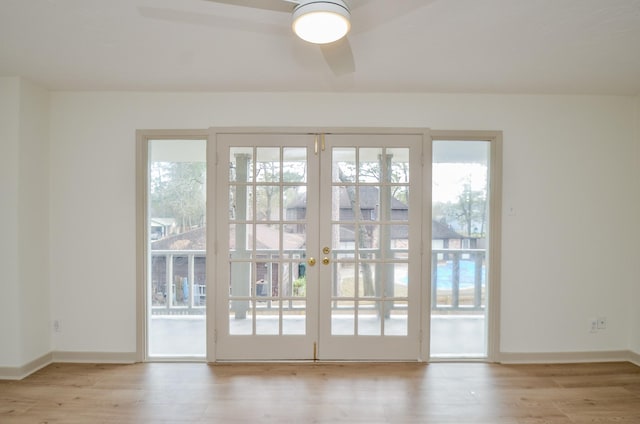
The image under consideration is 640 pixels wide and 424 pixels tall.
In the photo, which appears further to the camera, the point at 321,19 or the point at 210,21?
the point at 210,21

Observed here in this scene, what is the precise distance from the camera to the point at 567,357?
323 centimetres

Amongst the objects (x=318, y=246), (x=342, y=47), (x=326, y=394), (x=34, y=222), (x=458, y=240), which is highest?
(x=342, y=47)

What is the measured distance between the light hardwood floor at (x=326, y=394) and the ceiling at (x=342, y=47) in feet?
7.48

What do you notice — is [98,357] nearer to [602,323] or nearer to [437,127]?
[437,127]

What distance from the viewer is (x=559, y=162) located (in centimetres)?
323

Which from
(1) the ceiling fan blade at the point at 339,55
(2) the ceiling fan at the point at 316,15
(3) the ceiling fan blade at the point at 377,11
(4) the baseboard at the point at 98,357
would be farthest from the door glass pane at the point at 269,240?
(2) the ceiling fan at the point at 316,15

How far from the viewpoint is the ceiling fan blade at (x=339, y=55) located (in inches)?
71.2

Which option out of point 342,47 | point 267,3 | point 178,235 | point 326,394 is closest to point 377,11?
point 342,47

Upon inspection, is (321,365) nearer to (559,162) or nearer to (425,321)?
(425,321)

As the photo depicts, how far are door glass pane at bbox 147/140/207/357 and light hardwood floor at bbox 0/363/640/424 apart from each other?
5.61ft

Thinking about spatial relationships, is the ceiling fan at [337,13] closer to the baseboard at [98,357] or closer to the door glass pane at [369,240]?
the door glass pane at [369,240]

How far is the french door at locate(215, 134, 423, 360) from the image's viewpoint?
3.20m

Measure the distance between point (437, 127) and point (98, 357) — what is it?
369cm

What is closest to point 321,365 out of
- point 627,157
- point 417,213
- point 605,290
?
point 417,213
